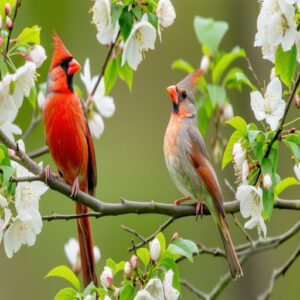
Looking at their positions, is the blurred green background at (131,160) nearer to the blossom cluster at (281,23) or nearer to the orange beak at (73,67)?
the orange beak at (73,67)

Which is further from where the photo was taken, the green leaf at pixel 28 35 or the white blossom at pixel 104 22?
the green leaf at pixel 28 35

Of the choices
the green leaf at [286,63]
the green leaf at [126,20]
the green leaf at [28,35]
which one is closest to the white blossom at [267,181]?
the green leaf at [286,63]

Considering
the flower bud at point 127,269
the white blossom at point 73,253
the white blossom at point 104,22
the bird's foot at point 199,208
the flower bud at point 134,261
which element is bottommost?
the white blossom at point 73,253

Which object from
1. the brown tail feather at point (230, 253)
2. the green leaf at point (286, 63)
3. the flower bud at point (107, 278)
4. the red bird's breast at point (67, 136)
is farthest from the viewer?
the red bird's breast at point (67, 136)

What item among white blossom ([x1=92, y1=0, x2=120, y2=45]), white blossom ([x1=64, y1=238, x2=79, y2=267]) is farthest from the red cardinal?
white blossom ([x1=92, y1=0, x2=120, y2=45])

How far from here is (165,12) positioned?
13.5 feet

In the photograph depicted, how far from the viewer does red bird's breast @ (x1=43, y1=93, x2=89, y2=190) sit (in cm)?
530

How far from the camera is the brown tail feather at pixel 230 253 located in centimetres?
462

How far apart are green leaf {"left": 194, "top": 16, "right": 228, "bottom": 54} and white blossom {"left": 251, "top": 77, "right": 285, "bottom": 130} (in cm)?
182

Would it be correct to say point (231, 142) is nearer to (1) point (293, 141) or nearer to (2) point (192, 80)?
(1) point (293, 141)

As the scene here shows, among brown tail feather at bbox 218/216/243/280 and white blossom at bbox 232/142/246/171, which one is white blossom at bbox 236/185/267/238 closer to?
Result: white blossom at bbox 232/142/246/171

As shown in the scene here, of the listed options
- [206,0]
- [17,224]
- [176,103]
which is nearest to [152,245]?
[17,224]

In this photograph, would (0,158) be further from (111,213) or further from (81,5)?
(81,5)

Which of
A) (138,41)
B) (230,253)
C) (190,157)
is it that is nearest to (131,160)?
(190,157)
